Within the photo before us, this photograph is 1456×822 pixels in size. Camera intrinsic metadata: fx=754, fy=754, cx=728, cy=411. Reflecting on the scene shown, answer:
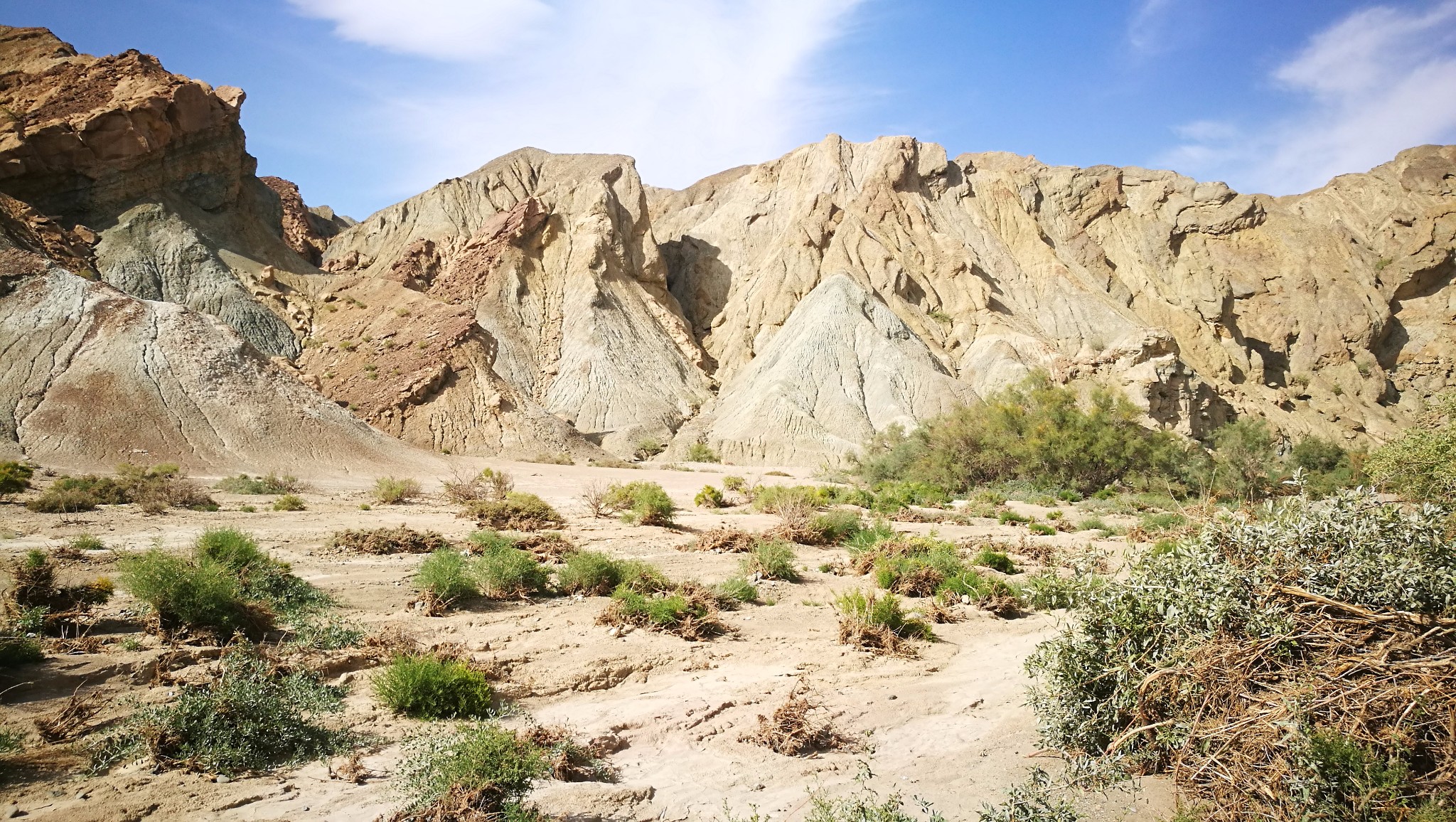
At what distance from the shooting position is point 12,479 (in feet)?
55.5

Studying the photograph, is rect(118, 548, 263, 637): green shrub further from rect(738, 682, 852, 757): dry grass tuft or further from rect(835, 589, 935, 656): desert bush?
rect(835, 589, 935, 656): desert bush

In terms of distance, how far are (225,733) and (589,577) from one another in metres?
5.49

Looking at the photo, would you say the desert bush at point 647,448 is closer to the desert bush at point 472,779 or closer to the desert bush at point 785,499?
the desert bush at point 785,499

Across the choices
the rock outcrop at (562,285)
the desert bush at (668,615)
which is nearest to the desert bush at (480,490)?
the desert bush at (668,615)

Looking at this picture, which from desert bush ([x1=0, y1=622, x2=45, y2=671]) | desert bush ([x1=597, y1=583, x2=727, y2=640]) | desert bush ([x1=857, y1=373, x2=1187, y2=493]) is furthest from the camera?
A: desert bush ([x1=857, y1=373, x2=1187, y2=493])

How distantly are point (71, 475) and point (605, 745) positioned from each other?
22167 millimetres

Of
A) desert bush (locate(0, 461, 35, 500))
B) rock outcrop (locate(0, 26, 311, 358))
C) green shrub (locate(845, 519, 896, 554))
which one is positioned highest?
rock outcrop (locate(0, 26, 311, 358))

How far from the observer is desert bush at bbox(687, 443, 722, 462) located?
3925cm

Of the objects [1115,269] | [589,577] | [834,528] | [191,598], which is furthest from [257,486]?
[1115,269]

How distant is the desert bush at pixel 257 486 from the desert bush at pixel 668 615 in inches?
579

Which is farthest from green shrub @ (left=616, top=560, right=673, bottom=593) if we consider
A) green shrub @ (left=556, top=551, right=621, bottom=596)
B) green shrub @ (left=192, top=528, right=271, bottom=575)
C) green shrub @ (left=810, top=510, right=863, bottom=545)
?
green shrub @ (left=810, top=510, right=863, bottom=545)

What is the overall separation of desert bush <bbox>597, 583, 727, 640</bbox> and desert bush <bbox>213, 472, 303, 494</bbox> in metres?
14.7

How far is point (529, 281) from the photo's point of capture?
5284 centimetres

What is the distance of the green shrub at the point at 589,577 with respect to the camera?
10586 mm
